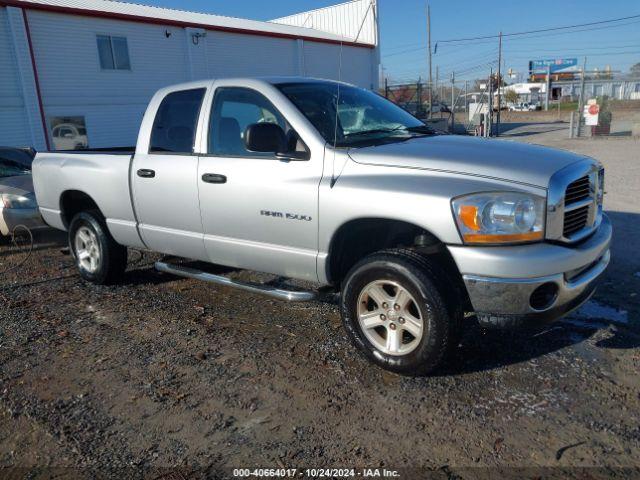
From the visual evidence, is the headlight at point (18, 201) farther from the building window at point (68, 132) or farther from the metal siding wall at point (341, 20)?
the metal siding wall at point (341, 20)

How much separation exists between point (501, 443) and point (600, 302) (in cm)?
244

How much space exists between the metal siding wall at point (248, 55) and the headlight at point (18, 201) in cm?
1747

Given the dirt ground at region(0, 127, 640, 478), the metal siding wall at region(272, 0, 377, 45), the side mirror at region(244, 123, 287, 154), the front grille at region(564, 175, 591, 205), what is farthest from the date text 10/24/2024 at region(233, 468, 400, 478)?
the metal siding wall at region(272, 0, 377, 45)

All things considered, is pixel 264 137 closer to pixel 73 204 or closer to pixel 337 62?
pixel 73 204

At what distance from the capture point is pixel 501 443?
285 cm

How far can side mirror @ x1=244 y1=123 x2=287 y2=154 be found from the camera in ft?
12.4

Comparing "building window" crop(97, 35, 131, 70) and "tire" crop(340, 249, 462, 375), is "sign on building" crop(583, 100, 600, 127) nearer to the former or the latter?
"building window" crop(97, 35, 131, 70)

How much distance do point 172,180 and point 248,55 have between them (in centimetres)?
2231

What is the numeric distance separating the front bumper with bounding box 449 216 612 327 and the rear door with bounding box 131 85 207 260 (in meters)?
2.33

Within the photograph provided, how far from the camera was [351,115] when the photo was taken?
4.29 metres

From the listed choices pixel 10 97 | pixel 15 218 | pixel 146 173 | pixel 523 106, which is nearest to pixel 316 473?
pixel 146 173

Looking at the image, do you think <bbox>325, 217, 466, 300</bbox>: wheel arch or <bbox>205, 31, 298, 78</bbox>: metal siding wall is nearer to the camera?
<bbox>325, 217, 466, 300</bbox>: wheel arch

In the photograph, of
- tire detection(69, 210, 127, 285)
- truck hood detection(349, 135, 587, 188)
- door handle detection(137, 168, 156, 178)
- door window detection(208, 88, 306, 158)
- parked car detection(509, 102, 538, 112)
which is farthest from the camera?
parked car detection(509, 102, 538, 112)

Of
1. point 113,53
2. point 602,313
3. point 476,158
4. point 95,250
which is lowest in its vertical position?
point 602,313
